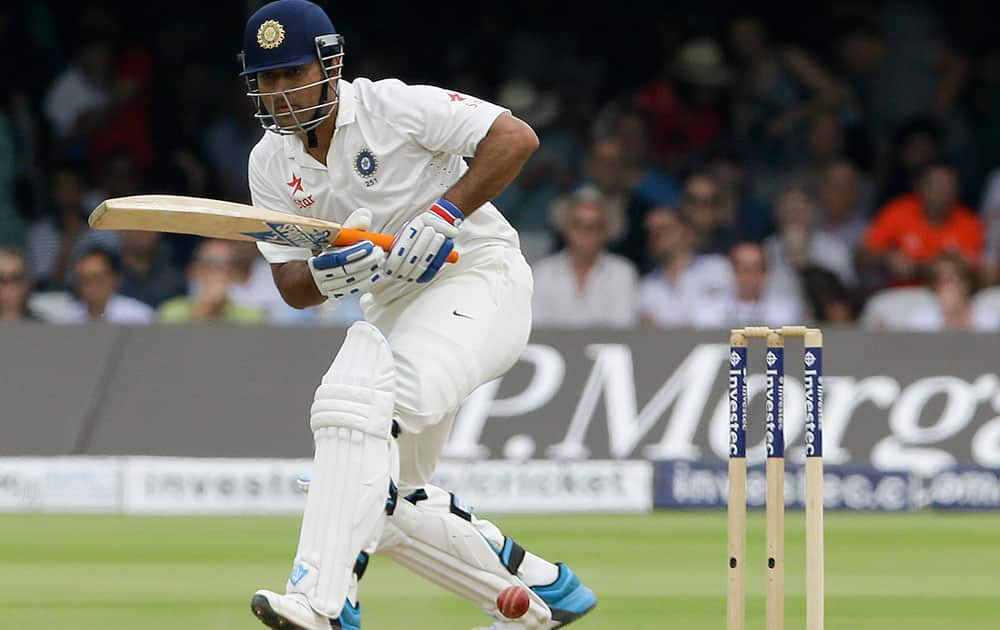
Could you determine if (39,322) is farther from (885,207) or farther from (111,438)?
(885,207)

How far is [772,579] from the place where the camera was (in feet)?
10.6

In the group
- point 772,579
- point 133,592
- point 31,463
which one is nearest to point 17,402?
point 31,463

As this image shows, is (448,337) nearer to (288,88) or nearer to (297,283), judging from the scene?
(297,283)

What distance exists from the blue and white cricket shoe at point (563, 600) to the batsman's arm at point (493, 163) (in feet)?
2.53

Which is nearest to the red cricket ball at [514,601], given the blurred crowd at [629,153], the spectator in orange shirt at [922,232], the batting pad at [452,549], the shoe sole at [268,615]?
the batting pad at [452,549]

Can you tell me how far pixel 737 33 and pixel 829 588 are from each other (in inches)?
197

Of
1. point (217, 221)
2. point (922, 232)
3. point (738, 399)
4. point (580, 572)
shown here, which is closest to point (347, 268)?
point (217, 221)

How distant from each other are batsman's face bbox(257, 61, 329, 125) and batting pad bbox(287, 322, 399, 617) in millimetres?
516

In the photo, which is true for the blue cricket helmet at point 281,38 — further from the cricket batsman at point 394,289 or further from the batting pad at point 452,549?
the batting pad at point 452,549

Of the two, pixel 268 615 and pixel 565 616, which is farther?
pixel 565 616

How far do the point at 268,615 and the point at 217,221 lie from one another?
0.76 meters

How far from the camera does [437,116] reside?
3693 mm

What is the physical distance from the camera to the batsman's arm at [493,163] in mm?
3615

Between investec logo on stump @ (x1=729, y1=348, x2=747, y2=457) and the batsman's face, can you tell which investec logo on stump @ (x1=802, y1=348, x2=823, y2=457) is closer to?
investec logo on stump @ (x1=729, y1=348, x2=747, y2=457)
